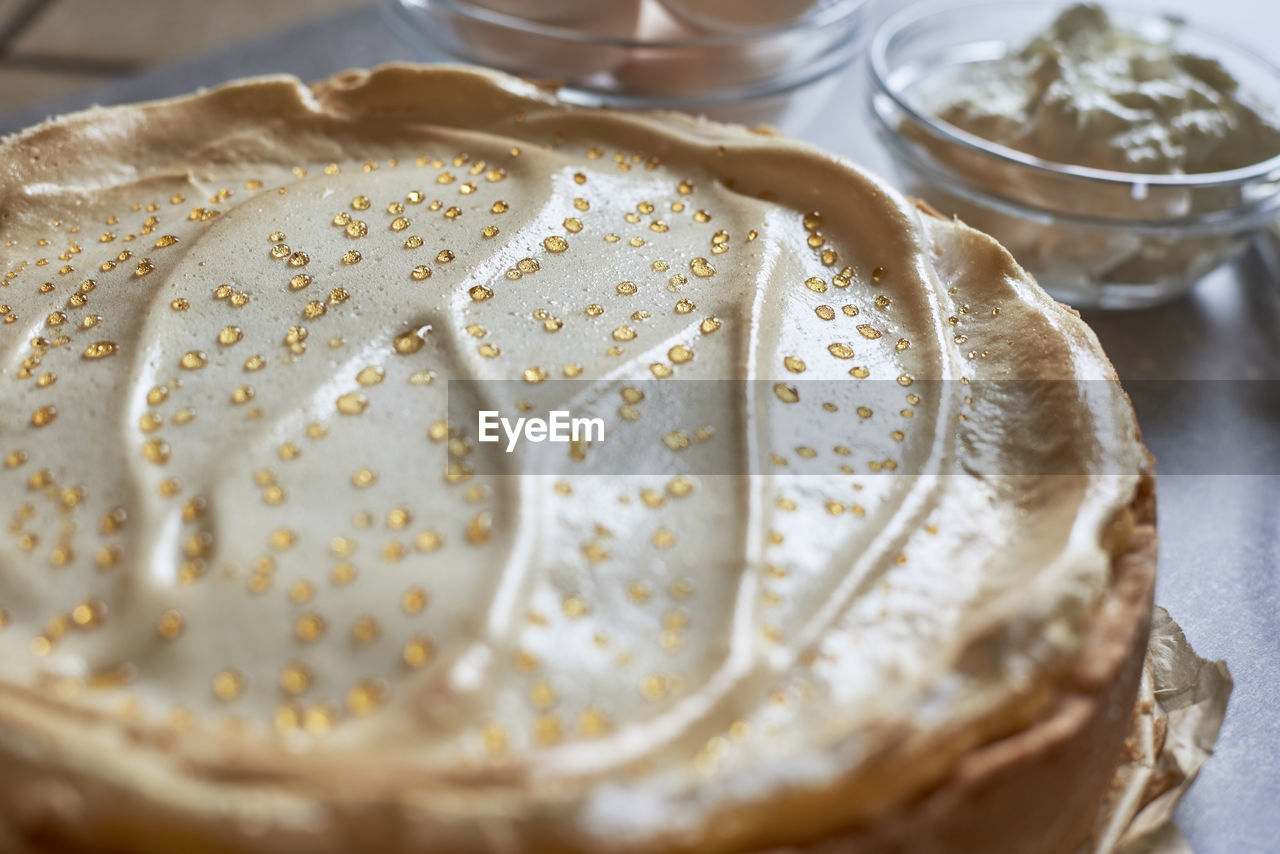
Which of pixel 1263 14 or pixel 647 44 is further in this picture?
pixel 1263 14

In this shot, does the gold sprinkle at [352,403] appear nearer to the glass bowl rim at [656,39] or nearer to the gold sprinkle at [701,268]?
the gold sprinkle at [701,268]

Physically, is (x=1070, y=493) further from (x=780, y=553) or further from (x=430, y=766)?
(x=430, y=766)

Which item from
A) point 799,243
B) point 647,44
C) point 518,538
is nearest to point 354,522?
point 518,538

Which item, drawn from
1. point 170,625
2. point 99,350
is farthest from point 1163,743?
point 99,350

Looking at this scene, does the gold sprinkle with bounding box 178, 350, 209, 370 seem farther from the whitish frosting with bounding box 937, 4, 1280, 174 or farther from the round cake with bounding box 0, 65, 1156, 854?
the whitish frosting with bounding box 937, 4, 1280, 174

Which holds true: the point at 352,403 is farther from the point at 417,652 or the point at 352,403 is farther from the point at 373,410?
the point at 417,652
